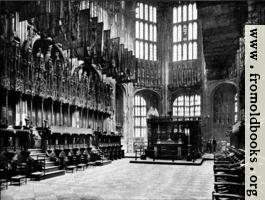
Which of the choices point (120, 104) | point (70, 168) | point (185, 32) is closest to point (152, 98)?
point (120, 104)

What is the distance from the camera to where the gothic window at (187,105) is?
32000 millimetres

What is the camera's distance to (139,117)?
107 ft

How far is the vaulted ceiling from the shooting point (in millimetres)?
5785

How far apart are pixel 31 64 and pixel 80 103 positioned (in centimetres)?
557

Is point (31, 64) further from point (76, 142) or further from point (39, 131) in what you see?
point (76, 142)

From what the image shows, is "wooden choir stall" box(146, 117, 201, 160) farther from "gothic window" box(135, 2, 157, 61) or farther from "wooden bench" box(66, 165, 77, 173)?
"gothic window" box(135, 2, 157, 61)

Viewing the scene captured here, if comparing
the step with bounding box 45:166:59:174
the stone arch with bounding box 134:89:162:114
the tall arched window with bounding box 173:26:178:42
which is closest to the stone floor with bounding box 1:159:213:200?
the step with bounding box 45:166:59:174

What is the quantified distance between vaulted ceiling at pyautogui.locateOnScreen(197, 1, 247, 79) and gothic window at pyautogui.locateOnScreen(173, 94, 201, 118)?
2241 centimetres

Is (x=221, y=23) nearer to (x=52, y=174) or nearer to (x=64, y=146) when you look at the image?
(x=52, y=174)

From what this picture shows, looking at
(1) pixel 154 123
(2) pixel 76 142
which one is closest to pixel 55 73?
(2) pixel 76 142

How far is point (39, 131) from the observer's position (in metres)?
13.2

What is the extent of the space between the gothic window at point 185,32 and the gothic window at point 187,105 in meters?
4.39

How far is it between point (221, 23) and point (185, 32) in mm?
27290

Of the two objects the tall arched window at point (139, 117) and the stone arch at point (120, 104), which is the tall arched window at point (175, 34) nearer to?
the tall arched window at point (139, 117)
